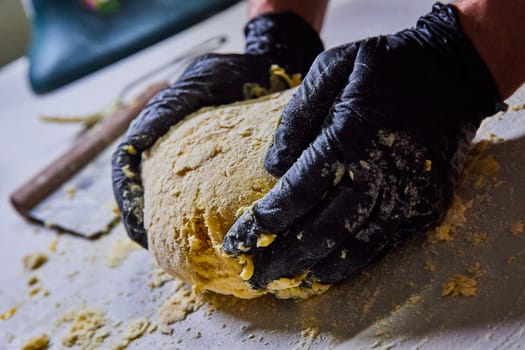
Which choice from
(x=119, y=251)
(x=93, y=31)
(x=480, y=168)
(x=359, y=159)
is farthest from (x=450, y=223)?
(x=93, y=31)

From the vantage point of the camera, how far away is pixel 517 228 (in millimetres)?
1109

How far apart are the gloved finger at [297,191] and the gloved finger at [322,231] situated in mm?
21

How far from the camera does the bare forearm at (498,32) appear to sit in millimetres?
1176

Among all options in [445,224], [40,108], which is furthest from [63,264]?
[40,108]

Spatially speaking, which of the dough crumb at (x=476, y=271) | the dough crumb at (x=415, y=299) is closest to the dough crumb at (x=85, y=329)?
the dough crumb at (x=415, y=299)

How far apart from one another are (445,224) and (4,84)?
12.2 ft

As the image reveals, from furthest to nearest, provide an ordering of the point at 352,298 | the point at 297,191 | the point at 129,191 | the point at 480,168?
the point at 129,191 < the point at 480,168 < the point at 352,298 < the point at 297,191

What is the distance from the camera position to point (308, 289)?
3.91ft

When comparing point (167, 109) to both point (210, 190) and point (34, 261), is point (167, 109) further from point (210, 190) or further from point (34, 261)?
point (34, 261)

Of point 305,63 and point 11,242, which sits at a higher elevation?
point 305,63

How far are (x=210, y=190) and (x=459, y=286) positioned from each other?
57 centimetres

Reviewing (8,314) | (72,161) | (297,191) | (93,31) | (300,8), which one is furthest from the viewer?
(93,31)

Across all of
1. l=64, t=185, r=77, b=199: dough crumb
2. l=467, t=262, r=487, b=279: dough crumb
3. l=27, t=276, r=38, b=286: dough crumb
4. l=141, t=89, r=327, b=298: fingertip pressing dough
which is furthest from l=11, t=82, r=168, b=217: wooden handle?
l=467, t=262, r=487, b=279: dough crumb

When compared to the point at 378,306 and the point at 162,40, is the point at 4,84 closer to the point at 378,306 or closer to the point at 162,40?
the point at 162,40
